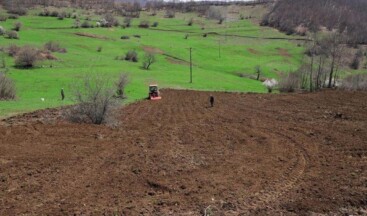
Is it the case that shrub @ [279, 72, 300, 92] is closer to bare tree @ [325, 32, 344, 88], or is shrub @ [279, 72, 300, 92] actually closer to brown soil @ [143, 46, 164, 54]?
bare tree @ [325, 32, 344, 88]

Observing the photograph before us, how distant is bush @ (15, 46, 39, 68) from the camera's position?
188 ft

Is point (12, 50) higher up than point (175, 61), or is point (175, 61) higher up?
point (12, 50)

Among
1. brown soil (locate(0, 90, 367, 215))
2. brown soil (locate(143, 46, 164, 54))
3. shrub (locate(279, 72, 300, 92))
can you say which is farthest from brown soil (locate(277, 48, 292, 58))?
brown soil (locate(0, 90, 367, 215))

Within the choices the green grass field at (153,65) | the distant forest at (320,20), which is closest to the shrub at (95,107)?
the green grass field at (153,65)

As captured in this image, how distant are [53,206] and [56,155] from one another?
5414 millimetres

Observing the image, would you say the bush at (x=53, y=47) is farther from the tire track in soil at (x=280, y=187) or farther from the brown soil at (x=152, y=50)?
the tire track in soil at (x=280, y=187)

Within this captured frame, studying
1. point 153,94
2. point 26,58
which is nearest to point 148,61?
point 26,58

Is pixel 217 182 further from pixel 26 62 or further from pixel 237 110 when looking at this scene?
pixel 26 62

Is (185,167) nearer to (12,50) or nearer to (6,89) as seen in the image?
(6,89)

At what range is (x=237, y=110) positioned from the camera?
37.4 meters

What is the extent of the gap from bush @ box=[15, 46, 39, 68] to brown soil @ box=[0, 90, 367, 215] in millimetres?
29705

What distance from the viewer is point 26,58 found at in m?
57.4

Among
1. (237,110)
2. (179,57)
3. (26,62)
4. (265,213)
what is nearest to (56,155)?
(265,213)

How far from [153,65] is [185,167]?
56618 millimetres
